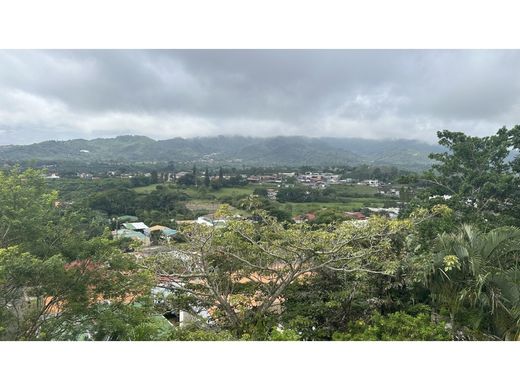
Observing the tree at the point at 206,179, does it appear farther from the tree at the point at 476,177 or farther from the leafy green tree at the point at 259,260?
the tree at the point at 476,177

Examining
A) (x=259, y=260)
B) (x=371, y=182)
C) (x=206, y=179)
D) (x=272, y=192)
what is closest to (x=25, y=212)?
(x=259, y=260)

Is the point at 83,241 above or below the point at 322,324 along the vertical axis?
above

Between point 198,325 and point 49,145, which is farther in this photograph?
point 49,145

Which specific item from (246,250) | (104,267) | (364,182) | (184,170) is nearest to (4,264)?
(104,267)

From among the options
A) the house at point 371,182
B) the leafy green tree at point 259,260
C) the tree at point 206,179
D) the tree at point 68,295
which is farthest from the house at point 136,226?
the house at point 371,182

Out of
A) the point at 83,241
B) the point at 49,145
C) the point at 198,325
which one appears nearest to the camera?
the point at 198,325

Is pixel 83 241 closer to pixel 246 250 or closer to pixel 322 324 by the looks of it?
pixel 246 250
